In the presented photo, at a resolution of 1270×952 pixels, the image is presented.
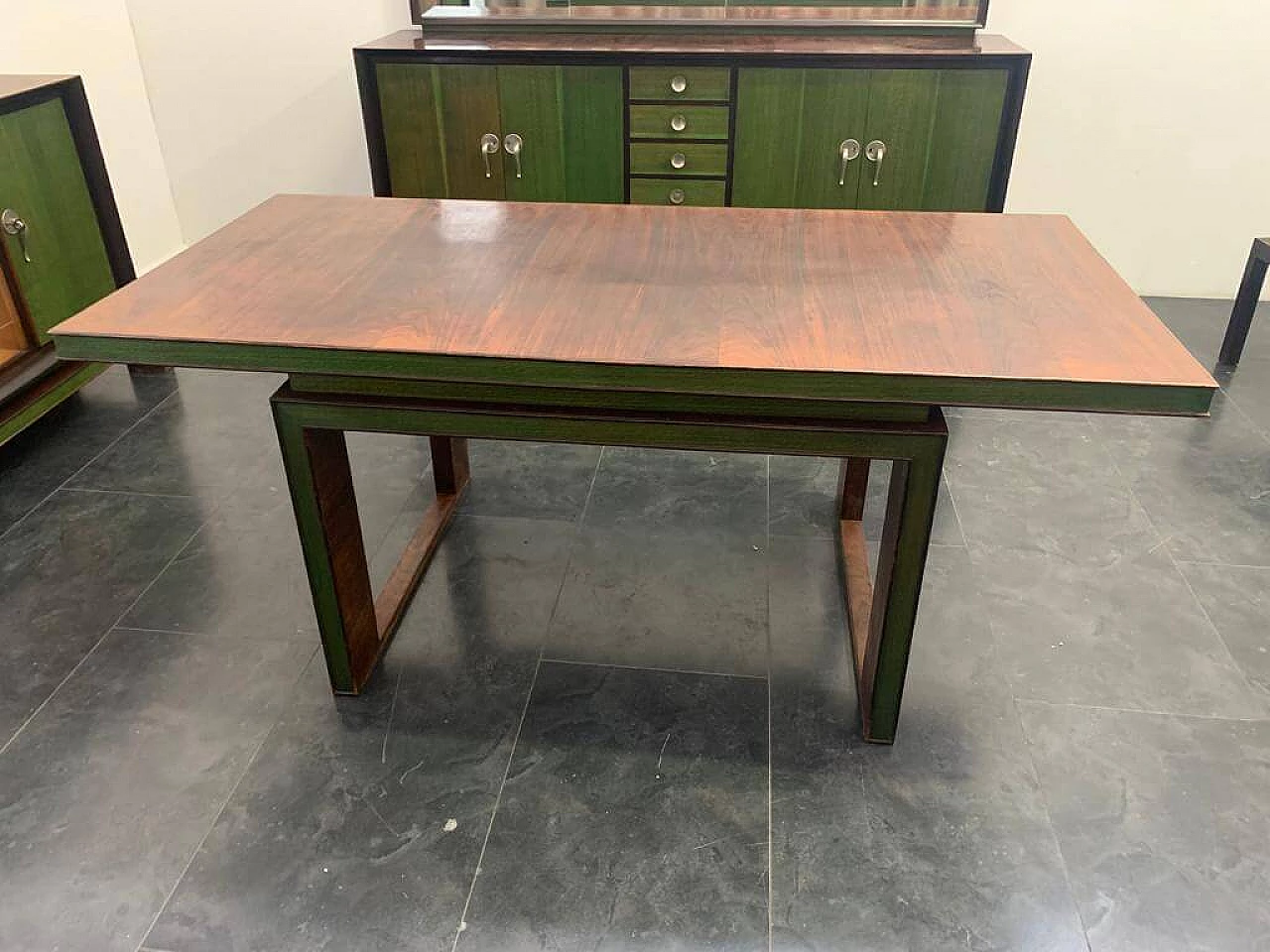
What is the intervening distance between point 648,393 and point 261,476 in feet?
5.01

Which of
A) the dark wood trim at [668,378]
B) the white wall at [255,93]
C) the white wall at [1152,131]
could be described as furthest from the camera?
the white wall at [255,93]

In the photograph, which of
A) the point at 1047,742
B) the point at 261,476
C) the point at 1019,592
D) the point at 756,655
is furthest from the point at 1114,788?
the point at 261,476

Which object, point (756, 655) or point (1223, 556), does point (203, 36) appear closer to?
point (756, 655)

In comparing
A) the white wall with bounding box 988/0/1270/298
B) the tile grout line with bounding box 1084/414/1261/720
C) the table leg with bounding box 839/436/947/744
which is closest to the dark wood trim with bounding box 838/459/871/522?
the table leg with bounding box 839/436/947/744

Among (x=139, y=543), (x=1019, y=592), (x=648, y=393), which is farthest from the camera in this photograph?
(x=139, y=543)

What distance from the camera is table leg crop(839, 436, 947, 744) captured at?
149 centimetres

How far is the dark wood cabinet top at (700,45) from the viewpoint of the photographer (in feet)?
9.25

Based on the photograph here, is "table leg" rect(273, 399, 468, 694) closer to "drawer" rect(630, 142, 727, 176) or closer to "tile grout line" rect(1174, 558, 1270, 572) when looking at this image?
"drawer" rect(630, 142, 727, 176)

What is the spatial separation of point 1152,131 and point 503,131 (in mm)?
2324

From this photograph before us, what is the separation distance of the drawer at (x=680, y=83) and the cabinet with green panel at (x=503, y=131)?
0.07 m

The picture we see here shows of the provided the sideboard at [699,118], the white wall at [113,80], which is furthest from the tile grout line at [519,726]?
the white wall at [113,80]

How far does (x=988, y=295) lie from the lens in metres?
1.57

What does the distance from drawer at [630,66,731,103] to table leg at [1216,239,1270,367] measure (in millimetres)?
1746

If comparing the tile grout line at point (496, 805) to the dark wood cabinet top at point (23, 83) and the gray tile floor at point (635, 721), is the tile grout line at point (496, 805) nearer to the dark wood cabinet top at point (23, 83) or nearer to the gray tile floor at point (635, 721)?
the gray tile floor at point (635, 721)
